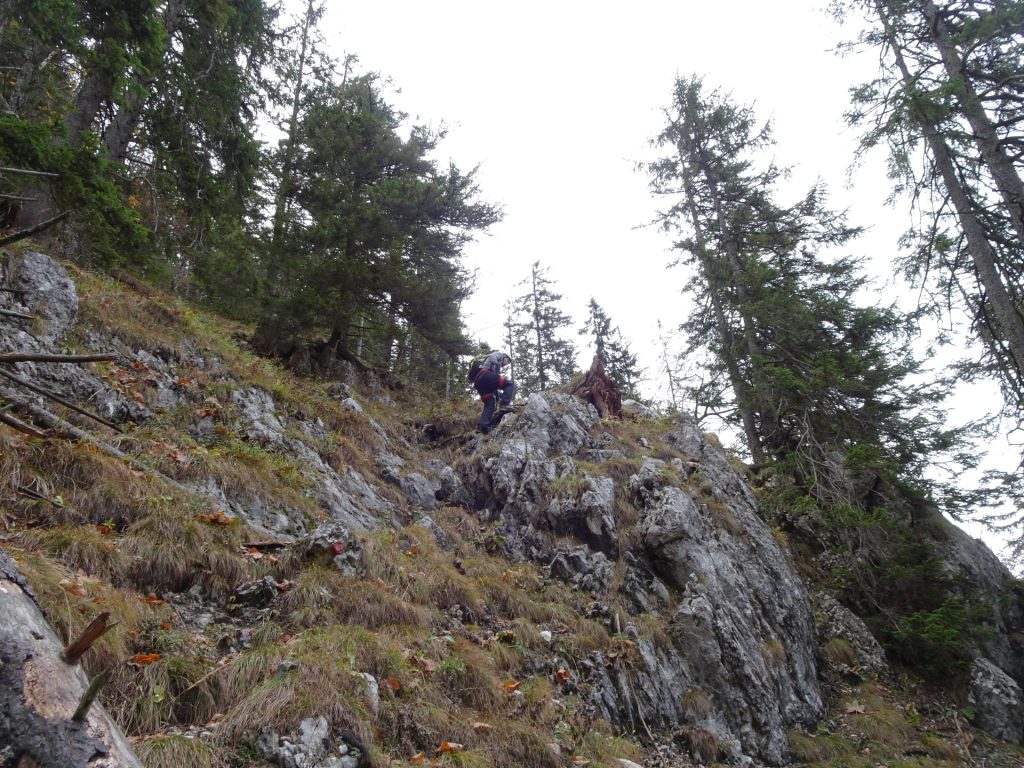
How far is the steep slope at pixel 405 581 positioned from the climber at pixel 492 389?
2.29 ft

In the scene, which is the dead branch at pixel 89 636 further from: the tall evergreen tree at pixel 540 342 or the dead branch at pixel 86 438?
the tall evergreen tree at pixel 540 342

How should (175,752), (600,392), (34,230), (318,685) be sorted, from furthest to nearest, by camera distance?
(600,392), (318,685), (175,752), (34,230)

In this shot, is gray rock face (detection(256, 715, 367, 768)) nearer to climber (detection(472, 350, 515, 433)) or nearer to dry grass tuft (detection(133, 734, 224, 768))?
dry grass tuft (detection(133, 734, 224, 768))

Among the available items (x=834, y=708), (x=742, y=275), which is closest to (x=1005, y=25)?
(x=742, y=275)

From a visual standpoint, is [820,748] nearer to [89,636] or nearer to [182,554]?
[182,554]

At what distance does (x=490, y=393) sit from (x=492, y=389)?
4.4 inches

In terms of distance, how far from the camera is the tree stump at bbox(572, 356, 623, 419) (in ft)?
46.6

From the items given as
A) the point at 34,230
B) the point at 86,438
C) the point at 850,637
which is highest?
the point at 86,438

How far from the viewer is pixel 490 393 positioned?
1311cm

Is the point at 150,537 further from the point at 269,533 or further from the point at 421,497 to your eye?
the point at 421,497

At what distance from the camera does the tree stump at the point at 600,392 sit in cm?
1420

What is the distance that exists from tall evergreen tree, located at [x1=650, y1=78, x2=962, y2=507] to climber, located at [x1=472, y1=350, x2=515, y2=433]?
639 centimetres

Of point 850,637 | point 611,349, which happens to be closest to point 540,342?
point 611,349

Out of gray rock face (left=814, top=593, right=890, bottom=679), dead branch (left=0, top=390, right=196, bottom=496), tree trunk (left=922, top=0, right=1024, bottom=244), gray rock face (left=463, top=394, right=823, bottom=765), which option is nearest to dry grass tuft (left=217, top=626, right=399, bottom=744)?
dead branch (left=0, top=390, right=196, bottom=496)
